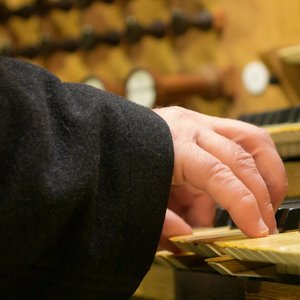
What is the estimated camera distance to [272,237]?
1.99 ft

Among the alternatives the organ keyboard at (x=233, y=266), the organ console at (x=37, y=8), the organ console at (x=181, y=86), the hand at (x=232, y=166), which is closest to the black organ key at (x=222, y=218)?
the organ keyboard at (x=233, y=266)

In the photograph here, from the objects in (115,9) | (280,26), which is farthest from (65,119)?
(115,9)

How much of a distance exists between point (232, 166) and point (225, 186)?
0.12 feet

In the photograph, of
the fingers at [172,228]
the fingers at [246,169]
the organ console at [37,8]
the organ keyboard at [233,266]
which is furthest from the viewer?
the organ console at [37,8]

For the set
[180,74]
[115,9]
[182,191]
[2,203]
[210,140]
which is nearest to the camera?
[2,203]

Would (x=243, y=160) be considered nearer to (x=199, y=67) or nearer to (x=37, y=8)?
(x=199, y=67)

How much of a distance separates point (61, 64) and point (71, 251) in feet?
5.33

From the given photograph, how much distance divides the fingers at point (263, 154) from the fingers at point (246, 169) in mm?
52

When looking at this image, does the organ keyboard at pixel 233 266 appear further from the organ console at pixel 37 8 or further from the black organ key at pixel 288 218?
the organ console at pixel 37 8

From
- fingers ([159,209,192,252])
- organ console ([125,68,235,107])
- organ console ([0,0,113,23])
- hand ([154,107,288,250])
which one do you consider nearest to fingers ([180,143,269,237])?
hand ([154,107,288,250])

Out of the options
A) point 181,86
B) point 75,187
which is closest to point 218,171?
point 75,187

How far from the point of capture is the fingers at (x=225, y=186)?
0.63 meters

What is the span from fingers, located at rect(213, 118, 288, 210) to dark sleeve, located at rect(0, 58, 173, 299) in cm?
11

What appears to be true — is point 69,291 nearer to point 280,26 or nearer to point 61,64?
point 280,26
